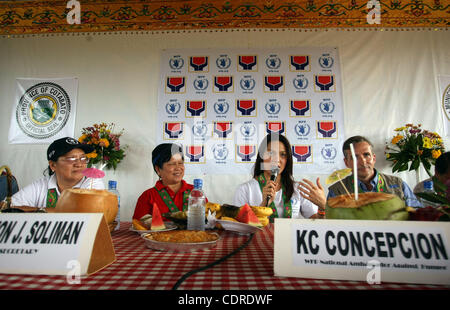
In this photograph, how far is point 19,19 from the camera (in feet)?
9.84

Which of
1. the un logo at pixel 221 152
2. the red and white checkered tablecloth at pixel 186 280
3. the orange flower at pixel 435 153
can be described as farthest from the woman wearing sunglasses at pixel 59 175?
the orange flower at pixel 435 153

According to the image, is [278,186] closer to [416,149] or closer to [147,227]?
[147,227]

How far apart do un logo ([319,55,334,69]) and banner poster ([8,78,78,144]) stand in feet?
9.64

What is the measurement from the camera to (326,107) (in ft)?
9.18

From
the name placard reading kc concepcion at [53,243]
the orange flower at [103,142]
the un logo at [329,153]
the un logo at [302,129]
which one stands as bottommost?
the name placard reading kc concepcion at [53,243]

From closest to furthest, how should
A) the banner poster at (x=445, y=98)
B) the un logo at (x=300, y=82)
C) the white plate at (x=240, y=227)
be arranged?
1. the white plate at (x=240, y=227)
2. the banner poster at (x=445, y=98)
3. the un logo at (x=300, y=82)

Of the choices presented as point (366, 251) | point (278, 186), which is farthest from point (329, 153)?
point (366, 251)

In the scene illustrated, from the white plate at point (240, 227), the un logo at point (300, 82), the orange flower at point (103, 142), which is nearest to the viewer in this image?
the white plate at point (240, 227)

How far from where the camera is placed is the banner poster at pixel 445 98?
8.91ft

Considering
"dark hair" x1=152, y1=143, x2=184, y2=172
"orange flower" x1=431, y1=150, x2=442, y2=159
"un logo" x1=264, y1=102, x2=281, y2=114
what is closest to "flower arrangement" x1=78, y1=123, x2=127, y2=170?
"dark hair" x1=152, y1=143, x2=184, y2=172

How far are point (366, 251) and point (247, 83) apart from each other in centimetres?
262

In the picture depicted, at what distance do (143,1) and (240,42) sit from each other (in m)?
1.22

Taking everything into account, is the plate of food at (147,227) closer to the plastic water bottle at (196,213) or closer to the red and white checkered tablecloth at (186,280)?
the plastic water bottle at (196,213)

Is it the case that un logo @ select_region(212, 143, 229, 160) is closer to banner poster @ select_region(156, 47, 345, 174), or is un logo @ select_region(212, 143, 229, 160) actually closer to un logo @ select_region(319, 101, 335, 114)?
banner poster @ select_region(156, 47, 345, 174)
